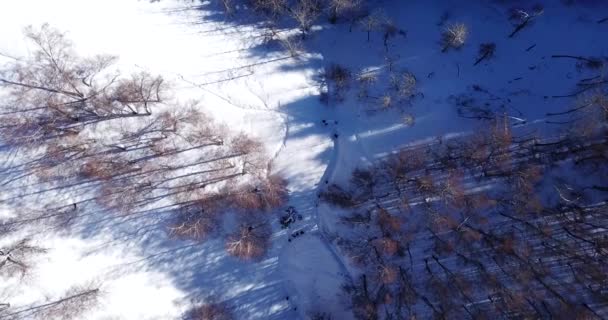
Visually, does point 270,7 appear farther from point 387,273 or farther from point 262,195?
point 387,273

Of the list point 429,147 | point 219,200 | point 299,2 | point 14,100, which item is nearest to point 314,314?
point 219,200

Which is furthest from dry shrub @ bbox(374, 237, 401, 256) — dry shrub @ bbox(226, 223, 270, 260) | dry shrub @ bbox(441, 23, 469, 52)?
dry shrub @ bbox(441, 23, 469, 52)

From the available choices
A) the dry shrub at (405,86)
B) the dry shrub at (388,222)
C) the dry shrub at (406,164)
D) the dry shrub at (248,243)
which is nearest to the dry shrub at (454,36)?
the dry shrub at (405,86)

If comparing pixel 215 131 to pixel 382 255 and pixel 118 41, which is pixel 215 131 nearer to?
pixel 118 41

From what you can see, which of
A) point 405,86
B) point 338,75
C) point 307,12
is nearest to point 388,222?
point 405,86

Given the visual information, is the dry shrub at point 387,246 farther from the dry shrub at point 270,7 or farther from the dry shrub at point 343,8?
the dry shrub at point 270,7

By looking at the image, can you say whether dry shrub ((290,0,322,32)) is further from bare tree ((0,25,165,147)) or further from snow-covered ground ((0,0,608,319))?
bare tree ((0,25,165,147))
